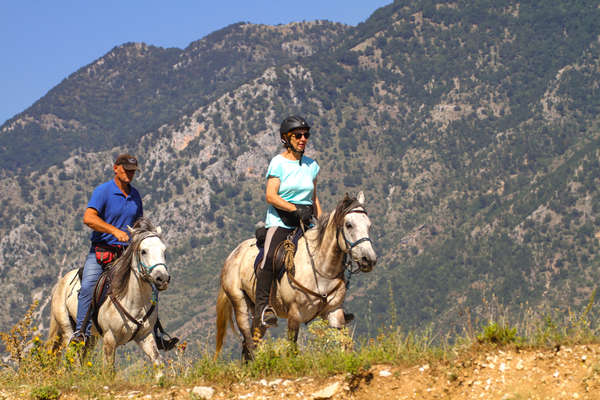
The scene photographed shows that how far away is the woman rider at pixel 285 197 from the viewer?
1104 centimetres

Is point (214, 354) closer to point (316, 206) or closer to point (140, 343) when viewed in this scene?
point (140, 343)

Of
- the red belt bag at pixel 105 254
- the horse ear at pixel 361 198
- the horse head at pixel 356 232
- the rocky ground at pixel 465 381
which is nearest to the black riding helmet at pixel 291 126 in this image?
the horse ear at pixel 361 198

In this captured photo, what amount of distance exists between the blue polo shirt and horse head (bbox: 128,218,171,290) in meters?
0.65

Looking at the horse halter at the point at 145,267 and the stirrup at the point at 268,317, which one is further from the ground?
the horse halter at the point at 145,267

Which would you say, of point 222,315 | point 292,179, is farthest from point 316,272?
point 222,315

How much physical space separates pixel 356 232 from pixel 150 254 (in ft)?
10.0

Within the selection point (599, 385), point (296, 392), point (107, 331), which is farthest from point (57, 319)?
point (599, 385)

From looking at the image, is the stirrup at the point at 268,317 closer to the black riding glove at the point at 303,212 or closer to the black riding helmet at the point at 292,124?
the black riding glove at the point at 303,212

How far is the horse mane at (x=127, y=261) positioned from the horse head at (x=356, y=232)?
2.90 m

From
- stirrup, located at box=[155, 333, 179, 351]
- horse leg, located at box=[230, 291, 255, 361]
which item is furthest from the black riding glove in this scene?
stirrup, located at box=[155, 333, 179, 351]

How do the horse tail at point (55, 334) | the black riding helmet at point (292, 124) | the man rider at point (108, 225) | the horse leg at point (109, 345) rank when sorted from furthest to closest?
1. the horse tail at point (55, 334)
2. the man rider at point (108, 225)
3. the black riding helmet at point (292, 124)
4. the horse leg at point (109, 345)

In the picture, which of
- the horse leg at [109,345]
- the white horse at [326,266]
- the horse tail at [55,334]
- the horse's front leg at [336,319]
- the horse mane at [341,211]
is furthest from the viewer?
the horse tail at [55,334]

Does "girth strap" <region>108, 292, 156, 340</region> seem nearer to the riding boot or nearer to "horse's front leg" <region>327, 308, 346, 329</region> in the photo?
the riding boot

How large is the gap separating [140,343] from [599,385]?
6772 millimetres
